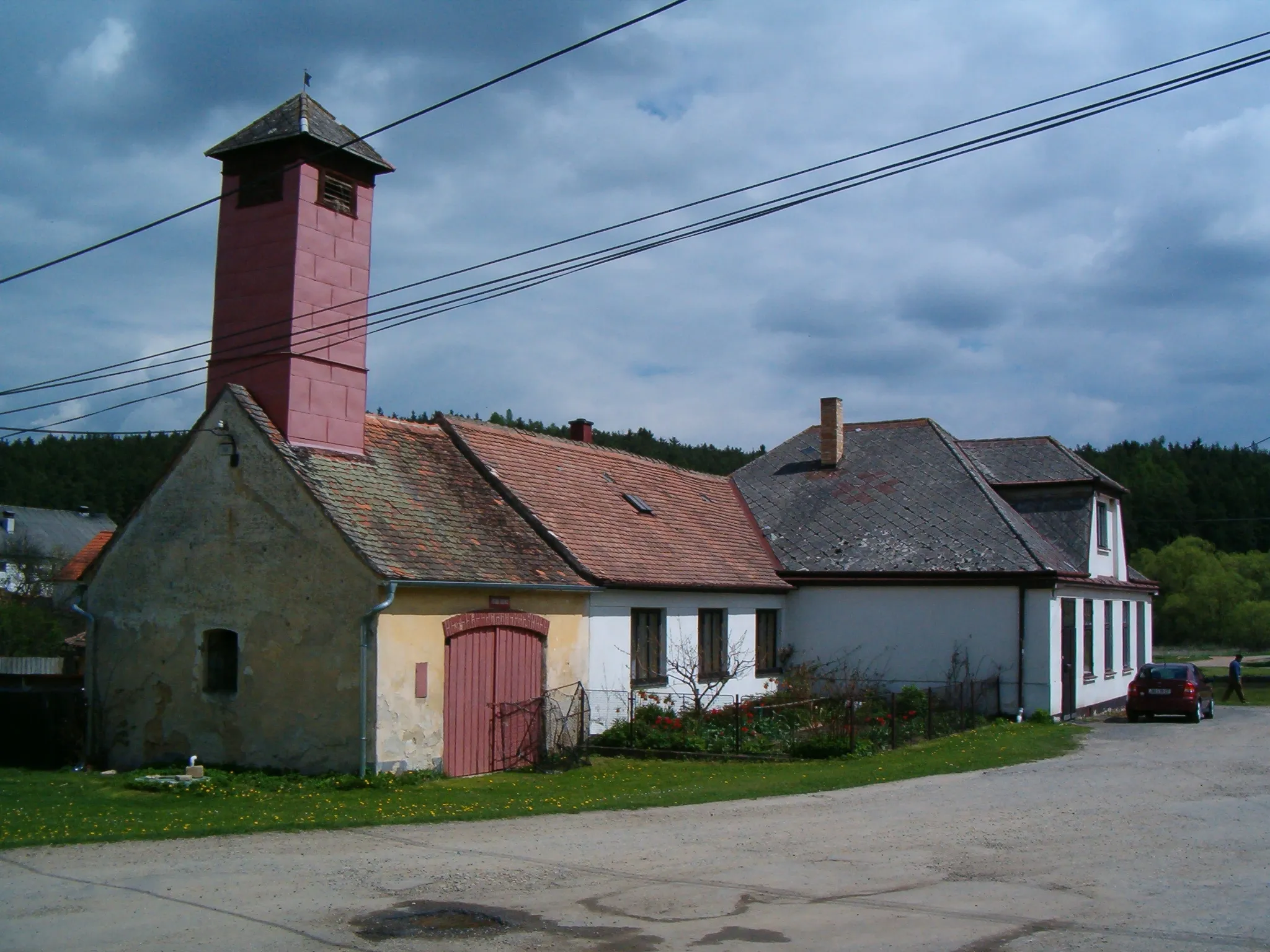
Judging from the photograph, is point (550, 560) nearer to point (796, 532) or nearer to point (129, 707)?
point (129, 707)

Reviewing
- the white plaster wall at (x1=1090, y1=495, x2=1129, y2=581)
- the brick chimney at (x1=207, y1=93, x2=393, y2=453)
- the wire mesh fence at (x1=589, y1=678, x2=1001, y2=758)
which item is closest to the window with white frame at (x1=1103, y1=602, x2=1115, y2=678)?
the white plaster wall at (x1=1090, y1=495, x2=1129, y2=581)

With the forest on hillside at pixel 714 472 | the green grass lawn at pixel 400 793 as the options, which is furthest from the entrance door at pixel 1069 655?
the forest on hillside at pixel 714 472

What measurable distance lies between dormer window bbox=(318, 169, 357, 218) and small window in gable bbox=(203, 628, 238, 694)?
7.23 metres

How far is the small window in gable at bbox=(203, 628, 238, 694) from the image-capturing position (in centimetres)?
1775

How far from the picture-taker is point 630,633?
2200 cm

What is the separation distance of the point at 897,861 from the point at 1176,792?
6.66 metres

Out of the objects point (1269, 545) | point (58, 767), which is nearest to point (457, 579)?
point (58, 767)

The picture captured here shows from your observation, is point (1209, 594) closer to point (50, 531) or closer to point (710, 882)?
point (710, 882)

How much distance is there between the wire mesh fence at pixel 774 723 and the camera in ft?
64.3

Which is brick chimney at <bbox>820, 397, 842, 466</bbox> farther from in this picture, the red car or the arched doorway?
the arched doorway

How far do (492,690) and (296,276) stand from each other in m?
7.35

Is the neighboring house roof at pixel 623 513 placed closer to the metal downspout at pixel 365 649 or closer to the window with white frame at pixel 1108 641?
the metal downspout at pixel 365 649

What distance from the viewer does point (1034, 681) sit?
24.8 meters

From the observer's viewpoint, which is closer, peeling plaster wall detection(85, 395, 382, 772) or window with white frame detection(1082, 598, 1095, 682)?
peeling plaster wall detection(85, 395, 382, 772)
